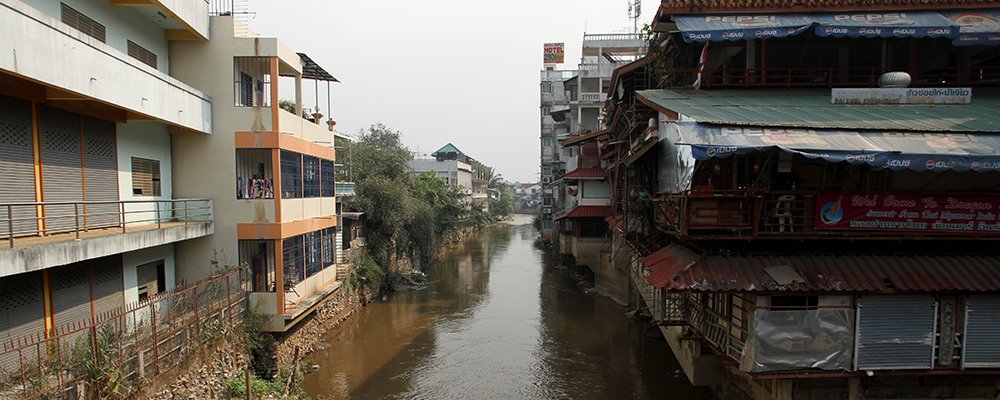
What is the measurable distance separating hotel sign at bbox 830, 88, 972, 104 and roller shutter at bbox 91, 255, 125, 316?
54.0 ft

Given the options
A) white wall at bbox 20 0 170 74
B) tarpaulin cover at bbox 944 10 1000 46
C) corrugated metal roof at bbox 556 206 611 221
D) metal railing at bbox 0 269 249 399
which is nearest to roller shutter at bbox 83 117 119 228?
white wall at bbox 20 0 170 74

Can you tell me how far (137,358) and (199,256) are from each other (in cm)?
547

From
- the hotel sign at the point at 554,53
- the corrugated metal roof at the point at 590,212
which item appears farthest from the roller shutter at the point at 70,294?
the hotel sign at the point at 554,53

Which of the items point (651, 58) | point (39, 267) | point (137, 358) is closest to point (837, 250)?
point (651, 58)

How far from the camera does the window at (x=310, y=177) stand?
15609 mm

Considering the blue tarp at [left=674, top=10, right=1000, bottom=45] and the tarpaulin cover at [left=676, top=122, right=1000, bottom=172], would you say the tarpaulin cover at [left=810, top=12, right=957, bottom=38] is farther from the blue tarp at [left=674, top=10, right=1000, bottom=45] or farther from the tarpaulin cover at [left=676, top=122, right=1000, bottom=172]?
the tarpaulin cover at [left=676, top=122, right=1000, bottom=172]

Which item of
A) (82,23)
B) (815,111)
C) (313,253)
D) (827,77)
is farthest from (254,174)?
(827,77)

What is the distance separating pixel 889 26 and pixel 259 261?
16896 millimetres

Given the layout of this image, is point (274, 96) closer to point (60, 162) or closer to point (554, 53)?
point (60, 162)

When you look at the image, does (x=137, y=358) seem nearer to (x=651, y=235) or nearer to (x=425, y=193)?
(x=651, y=235)

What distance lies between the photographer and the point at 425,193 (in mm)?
37438

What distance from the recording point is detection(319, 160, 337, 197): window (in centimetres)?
1747

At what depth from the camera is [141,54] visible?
12.4m

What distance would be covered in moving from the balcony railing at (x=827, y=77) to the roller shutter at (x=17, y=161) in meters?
13.4
